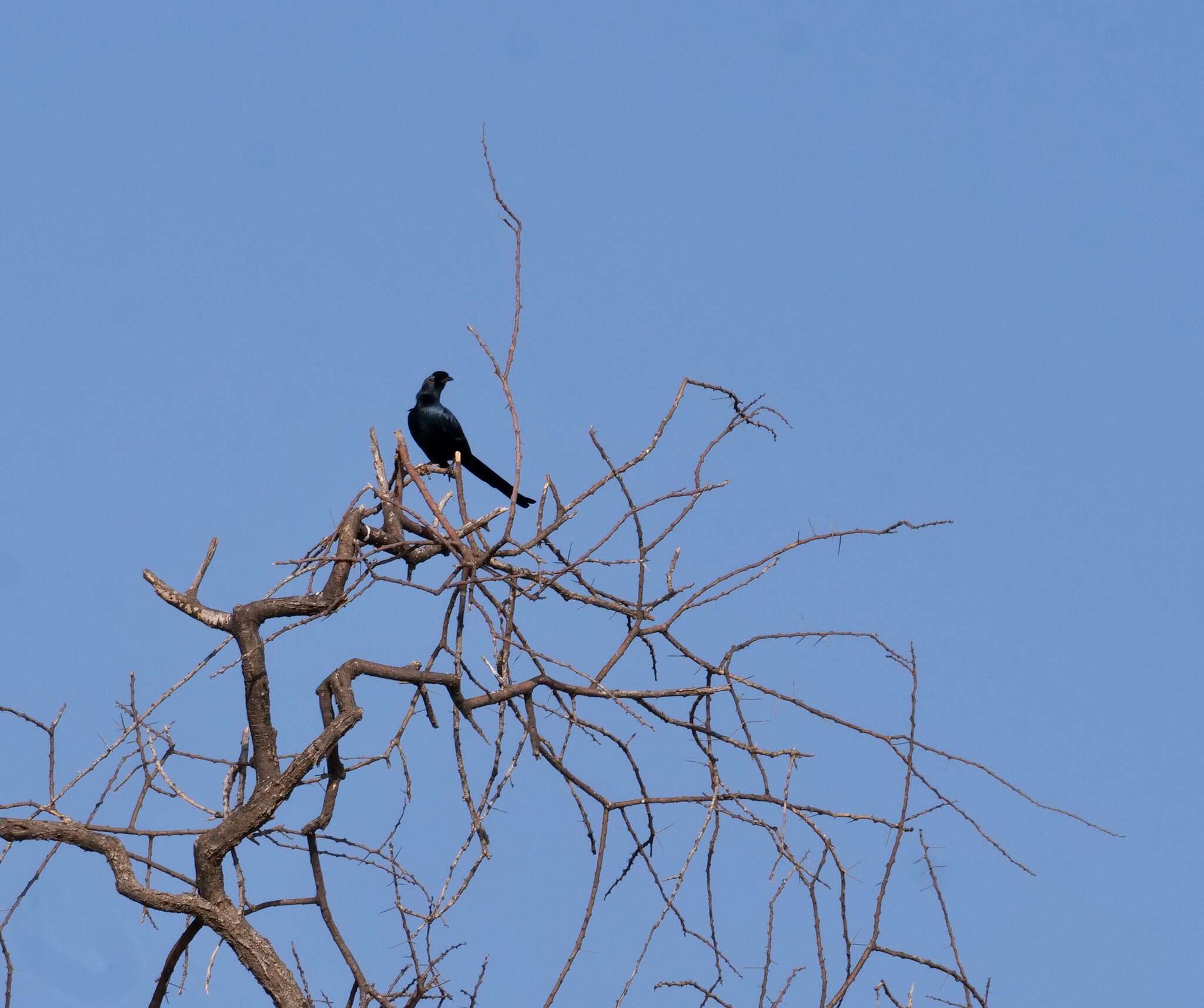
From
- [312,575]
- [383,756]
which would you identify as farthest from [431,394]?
[383,756]

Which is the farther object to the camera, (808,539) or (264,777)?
(264,777)

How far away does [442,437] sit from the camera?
6555mm

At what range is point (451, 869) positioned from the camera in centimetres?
278

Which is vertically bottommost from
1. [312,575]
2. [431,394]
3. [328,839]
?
[328,839]

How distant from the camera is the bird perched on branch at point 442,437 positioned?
6.44m

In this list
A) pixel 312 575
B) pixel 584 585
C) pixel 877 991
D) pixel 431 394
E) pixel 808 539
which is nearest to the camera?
pixel 877 991

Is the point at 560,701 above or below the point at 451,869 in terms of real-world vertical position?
above

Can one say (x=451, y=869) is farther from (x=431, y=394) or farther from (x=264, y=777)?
(x=431, y=394)

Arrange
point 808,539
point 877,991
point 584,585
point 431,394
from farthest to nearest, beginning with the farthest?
point 431,394 → point 584,585 → point 808,539 → point 877,991

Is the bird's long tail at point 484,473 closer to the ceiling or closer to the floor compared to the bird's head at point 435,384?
closer to the floor

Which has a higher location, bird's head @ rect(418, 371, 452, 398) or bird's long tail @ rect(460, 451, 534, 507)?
bird's head @ rect(418, 371, 452, 398)

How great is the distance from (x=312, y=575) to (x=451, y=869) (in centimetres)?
90

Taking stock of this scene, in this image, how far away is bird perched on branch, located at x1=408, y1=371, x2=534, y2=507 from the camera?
644 cm

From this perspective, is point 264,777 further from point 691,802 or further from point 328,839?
point 691,802
